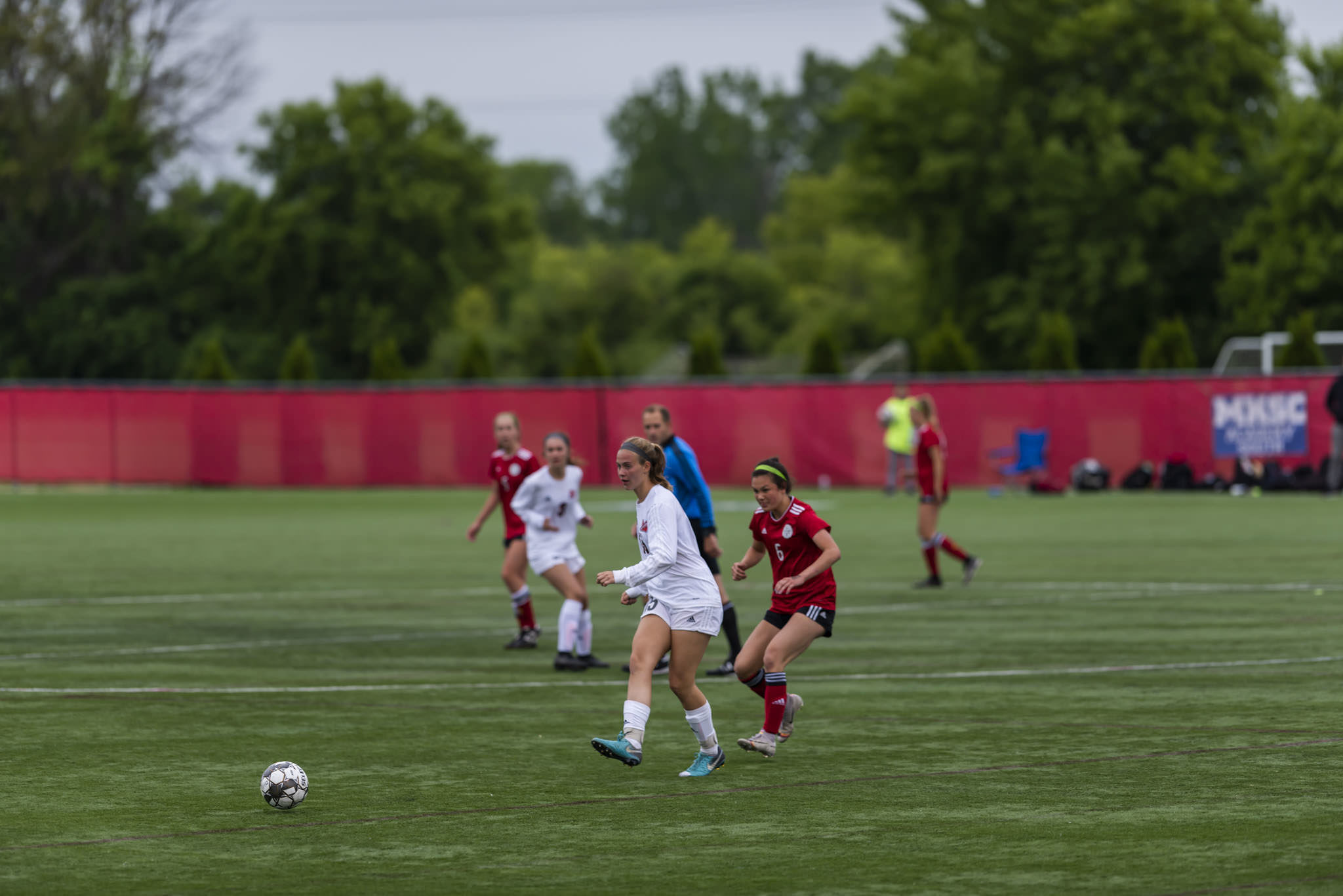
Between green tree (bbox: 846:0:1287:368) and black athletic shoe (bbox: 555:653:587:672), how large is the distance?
5089cm

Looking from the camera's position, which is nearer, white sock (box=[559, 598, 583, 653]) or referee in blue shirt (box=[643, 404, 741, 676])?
referee in blue shirt (box=[643, 404, 741, 676])

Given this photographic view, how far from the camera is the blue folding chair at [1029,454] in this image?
3975cm

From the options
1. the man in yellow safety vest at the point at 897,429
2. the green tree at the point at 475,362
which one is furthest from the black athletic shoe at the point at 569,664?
the green tree at the point at 475,362

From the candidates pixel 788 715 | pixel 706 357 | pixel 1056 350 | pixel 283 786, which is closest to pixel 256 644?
pixel 788 715

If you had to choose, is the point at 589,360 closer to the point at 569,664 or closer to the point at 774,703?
the point at 569,664

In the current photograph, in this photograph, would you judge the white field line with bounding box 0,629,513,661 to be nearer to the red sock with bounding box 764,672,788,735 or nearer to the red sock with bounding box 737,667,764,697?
the red sock with bounding box 737,667,764,697

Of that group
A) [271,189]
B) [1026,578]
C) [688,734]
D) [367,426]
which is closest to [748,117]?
[271,189]

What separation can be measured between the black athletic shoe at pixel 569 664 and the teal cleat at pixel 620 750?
15.1ft

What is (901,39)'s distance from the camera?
233 feet

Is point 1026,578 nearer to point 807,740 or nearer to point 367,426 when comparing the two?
point 807,740

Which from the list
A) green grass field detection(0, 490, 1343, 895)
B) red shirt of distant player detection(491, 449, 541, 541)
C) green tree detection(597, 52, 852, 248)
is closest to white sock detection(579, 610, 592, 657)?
green grass field detection(0, 490, 1343, 895)

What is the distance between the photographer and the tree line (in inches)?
2389

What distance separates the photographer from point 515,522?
1584cm

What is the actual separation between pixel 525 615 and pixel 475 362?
37.5 m
